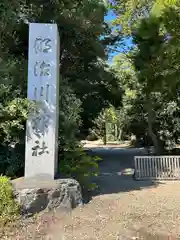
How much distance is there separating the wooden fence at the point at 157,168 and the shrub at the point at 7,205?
173 inches

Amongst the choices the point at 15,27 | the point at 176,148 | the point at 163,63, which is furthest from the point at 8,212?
the point at 176,148

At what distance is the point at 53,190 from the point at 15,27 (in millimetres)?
4179

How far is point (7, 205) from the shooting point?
14.1 ft

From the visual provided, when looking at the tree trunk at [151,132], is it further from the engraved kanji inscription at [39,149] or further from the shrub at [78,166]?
the engraved kanji inscription at [39,149]

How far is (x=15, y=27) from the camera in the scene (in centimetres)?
684

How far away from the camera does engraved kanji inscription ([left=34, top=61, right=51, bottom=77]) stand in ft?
17.5

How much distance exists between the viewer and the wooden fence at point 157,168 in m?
8.05

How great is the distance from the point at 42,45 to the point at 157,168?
487 cm

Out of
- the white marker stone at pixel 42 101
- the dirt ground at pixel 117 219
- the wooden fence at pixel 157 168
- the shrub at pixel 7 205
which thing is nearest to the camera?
the dirt ground at pixel 117 219

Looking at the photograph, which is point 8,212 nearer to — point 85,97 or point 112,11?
point 85,97

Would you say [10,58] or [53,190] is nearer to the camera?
[53,190]

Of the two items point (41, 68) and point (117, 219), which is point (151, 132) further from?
point (117, 219)

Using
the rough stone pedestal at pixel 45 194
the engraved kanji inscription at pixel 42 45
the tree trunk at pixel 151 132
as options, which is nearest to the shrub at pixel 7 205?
the rough stone pedestal at pixel 45 194

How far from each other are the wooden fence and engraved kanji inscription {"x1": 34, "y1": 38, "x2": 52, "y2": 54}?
4.26m
